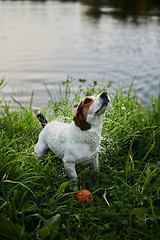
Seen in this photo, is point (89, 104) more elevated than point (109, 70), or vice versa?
point (89, 104)

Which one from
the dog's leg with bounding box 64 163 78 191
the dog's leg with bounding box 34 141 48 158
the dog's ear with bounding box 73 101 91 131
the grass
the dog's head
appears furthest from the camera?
the dog's leg with bounding box 34 141 48 158

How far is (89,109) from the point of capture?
2.44 metres

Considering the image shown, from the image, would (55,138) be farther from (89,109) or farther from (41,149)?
(89,109)

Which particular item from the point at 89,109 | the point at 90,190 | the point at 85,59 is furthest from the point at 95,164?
the point at 85,59

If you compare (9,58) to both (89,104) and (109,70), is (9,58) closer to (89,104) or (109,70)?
(109,70)

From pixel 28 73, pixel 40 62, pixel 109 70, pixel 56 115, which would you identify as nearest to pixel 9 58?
pixel 40 62

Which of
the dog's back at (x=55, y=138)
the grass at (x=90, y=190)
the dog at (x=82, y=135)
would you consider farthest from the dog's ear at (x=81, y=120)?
the grass at (x=90, y=190)

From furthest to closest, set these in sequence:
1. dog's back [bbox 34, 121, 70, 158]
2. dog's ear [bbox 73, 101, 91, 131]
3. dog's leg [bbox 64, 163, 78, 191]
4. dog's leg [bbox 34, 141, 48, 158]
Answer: dog's leg [bbox 34, 141, 48, 158]
dog's back [bbox 34, 121, 70, 158]
dog's leg [bbox 64, 163, 78, 191]
dog's ear [bbox 73, 101, 91, 131]

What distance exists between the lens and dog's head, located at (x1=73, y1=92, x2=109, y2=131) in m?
2.36

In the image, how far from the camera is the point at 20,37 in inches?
534

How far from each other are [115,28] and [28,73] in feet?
30.5

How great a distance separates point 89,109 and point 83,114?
0.08m

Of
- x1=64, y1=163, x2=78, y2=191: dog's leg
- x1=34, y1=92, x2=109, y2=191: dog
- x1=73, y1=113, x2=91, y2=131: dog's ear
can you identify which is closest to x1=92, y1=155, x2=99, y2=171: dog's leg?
x1=34, y1=92, x2=109, y2=191: dog

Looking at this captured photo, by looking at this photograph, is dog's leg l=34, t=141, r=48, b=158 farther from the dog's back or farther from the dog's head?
the dog's head
